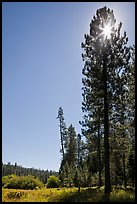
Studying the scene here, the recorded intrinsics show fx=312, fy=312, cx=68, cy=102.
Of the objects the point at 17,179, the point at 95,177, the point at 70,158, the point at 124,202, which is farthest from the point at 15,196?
the point at 70,158

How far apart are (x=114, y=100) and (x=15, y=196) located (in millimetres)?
9666

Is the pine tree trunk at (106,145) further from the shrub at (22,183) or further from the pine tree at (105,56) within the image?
the shrub at (22,183)

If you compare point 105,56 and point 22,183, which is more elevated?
point 105,56

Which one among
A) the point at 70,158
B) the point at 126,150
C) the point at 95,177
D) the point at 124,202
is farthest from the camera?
the point at 70,158

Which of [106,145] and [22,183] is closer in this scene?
[106,145]

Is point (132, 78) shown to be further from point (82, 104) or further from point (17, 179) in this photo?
point (17, 179)

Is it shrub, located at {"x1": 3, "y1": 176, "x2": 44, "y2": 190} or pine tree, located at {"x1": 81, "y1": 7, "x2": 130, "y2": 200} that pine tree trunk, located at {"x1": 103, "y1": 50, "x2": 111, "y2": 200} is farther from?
shrub, located at {"x1": 3, "y1": 176, "x2": 44, "y2": 190}

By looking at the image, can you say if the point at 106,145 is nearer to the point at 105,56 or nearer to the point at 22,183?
the point at 105,56

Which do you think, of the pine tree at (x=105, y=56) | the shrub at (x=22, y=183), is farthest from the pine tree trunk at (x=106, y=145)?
the shrub at (x=22, y=183)

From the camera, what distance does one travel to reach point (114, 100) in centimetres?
2302

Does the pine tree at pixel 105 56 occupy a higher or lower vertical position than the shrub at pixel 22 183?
higher

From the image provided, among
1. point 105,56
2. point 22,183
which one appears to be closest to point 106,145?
point 105,56

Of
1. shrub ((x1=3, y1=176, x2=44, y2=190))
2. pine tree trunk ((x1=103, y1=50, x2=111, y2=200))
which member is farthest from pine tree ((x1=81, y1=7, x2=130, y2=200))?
shrub ((x1=3, y1=176, x2=44, y2=190))

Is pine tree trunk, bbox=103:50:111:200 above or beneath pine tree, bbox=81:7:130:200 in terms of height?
beneath
